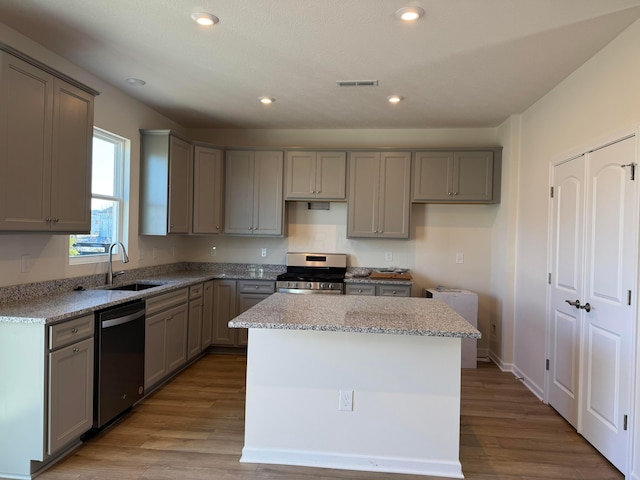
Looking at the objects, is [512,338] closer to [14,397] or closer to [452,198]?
[452,198]

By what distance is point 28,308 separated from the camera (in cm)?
240

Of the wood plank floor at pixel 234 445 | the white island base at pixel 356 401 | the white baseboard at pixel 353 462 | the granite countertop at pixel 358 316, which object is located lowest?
the wood plank floor at pixel 234 445

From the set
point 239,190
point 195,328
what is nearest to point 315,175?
point 239,190

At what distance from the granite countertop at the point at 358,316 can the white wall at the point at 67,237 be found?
5.44 ft

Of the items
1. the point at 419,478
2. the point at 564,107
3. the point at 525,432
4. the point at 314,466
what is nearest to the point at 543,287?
the point at 525,432

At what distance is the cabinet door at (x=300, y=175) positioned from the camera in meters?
4.79

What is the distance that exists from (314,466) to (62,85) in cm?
293

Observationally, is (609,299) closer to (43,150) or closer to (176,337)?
(176,337)

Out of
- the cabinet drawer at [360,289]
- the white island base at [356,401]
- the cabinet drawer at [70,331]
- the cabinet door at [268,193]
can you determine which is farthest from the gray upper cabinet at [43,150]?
the cabinet drawer at [360,289]

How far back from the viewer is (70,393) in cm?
239

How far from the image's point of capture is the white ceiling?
2303 millimetres

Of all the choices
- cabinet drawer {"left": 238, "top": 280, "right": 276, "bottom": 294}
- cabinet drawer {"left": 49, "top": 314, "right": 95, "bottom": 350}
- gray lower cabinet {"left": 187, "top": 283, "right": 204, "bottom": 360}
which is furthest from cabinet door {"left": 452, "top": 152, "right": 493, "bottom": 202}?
cabinet drawer {"left": 49, "top": 314, "right": 95, "bottom": 350}

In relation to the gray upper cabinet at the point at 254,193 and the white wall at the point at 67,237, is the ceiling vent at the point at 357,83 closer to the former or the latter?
the gray upper cabinet at the point at 254,193

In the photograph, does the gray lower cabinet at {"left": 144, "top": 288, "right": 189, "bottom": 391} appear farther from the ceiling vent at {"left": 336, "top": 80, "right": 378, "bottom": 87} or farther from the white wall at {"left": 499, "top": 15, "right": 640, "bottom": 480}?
the white wall at {"left": 499, "top": 15, "right": 640, "bottom": 480}
